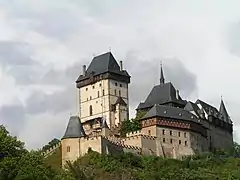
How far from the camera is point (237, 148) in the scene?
433ft

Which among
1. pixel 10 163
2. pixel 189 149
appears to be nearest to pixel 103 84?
pixel 189 149

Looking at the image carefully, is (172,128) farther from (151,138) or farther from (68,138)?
(68,138)

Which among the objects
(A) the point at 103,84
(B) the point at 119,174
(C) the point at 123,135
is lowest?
(B) the point at 119,174

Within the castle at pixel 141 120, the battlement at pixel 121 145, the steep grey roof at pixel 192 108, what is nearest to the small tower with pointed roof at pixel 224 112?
the castle at pixel 141 120

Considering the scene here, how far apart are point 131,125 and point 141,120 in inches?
134

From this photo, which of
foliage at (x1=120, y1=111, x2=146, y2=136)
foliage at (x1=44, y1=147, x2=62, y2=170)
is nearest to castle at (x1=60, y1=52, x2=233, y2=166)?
foliage at (x1=120, y1=111, x2=146, y2=136)

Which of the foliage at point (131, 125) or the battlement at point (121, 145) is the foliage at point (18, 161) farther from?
the foliage at point (131, 125)

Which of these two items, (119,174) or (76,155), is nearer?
(119,174)

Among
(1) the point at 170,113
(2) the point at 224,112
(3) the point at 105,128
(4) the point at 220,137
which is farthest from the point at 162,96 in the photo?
(2) the point at 224,112

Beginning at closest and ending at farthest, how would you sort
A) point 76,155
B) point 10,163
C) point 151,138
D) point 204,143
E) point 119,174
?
point 10,163
point 119,174
point 76,155
point 151,138
point 204,143

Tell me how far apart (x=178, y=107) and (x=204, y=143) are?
7.51 meters

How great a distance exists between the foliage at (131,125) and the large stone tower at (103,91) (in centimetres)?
551

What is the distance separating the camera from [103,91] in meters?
128

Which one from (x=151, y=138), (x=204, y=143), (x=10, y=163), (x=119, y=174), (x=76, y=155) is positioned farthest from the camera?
(x=204, y=143)
